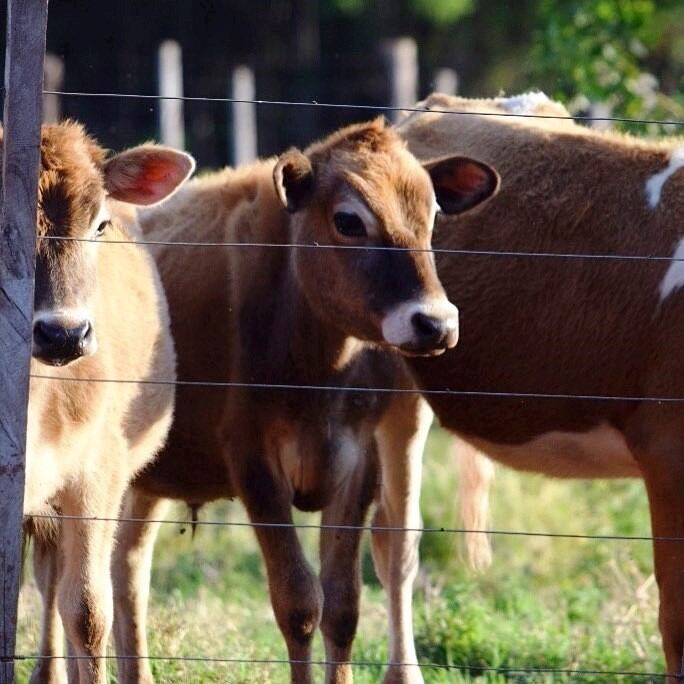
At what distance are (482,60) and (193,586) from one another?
19.6 metres

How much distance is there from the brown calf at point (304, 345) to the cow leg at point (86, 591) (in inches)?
24.4

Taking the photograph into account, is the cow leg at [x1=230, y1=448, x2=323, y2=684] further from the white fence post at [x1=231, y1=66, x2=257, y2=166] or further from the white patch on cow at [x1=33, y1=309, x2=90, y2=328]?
the white fence post at [x1=231, y1=66, x2=257, y2=166]

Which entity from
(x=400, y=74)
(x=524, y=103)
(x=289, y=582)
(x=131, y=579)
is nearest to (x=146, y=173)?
(x=289, y=582)

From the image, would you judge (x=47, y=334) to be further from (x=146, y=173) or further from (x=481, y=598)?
(x=481, y=598)

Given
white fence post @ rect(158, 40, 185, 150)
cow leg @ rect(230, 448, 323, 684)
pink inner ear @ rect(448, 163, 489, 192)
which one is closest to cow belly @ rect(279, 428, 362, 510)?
cow leg @ rect(230, 448, 323, 684)

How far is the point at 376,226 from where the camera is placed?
510 cm

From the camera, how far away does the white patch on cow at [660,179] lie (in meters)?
5.51

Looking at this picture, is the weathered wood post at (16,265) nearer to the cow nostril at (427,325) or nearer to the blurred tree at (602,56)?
the cow nostril at (427,325)

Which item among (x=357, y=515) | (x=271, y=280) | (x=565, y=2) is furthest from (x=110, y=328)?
(x=565, y=2)

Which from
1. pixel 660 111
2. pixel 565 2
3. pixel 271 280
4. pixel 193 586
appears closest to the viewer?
pixel 271 280

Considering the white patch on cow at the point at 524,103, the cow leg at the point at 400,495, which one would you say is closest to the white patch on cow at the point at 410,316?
the cow leg at the point at 400,495

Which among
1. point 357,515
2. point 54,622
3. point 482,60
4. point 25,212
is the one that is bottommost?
point 54,622

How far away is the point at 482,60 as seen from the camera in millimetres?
26312

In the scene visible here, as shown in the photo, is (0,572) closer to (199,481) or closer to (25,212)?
(25,212)
